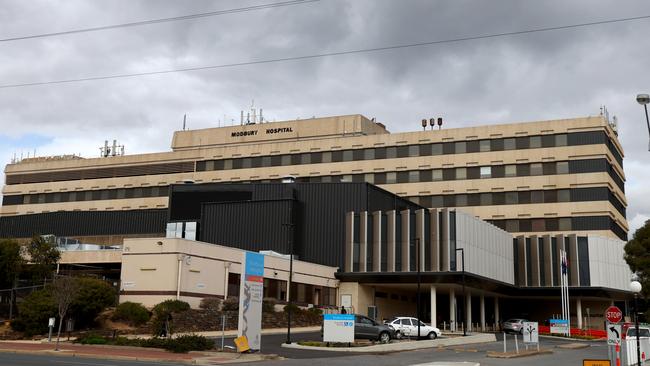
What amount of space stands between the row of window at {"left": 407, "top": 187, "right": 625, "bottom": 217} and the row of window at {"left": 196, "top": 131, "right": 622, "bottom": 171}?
5.36 metres

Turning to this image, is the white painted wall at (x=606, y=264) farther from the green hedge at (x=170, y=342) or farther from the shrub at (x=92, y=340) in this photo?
the shrub at (x=92, y=340)

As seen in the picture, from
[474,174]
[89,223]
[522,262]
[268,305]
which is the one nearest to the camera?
[268,305]

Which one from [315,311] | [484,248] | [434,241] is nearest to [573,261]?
[484,248]

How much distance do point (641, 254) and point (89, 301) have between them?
1392 inches

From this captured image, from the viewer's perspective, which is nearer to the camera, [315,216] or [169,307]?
[169,307]

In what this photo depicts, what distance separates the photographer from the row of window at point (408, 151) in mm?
79375

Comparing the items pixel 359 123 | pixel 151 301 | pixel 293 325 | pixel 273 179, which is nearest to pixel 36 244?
pixel 151 301

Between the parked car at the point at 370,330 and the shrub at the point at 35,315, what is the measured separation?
17745 mm

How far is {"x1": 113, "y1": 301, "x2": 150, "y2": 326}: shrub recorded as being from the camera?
138 feet

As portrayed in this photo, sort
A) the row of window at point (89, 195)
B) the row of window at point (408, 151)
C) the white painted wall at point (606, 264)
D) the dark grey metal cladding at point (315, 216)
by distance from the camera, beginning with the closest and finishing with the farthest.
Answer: the dark grey metal cladding at point (315, 216)
the white painted wall at point (606, 264)
the row of window at point (408, 151)
the row of window at point (89, 195)

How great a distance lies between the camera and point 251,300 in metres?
33.8

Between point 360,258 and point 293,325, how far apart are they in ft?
38.8

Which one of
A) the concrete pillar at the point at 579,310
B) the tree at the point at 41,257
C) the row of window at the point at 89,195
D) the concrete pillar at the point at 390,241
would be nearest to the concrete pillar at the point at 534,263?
the concrete pillar at the point at 579,310

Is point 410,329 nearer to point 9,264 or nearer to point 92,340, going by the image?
point 92,340
